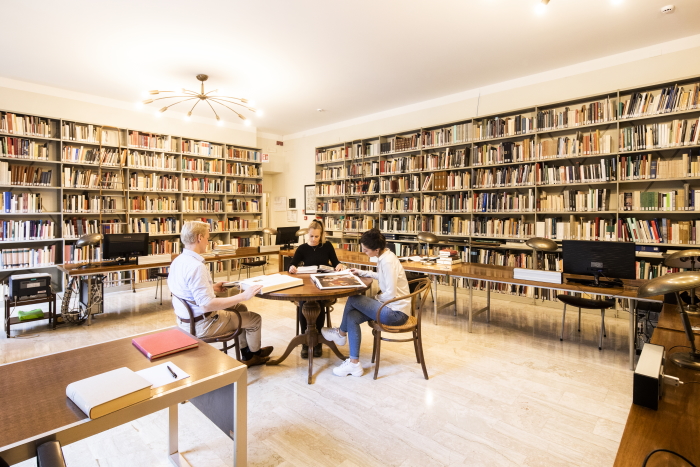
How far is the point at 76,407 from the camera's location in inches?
43.9

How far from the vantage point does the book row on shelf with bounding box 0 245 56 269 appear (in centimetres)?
511

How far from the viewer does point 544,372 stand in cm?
298

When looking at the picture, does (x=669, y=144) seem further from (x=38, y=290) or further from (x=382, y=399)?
(x=38, y=290)

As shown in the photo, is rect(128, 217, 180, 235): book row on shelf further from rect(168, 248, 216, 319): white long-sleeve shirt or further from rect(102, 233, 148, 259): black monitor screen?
rect(168, 248, 216, 319): white long-sleeve shirt

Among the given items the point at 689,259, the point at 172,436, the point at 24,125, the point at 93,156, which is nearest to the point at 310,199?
the point at 93,156

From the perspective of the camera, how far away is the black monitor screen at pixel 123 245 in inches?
171

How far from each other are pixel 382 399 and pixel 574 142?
4254 mm

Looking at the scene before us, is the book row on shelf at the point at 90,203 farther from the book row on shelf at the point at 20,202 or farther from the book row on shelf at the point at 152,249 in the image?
the book row on shelf at the point at 152,249

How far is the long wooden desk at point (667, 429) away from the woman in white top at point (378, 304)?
170 centimetres

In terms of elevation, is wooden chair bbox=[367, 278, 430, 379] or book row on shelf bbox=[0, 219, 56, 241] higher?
book row on shelf bbox=[0, 219, 56, 241]

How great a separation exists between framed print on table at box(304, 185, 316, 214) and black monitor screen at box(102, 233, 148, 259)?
4.27m

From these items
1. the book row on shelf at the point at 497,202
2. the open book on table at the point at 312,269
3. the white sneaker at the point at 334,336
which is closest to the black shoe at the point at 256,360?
the white sneaker at the point at 334,336

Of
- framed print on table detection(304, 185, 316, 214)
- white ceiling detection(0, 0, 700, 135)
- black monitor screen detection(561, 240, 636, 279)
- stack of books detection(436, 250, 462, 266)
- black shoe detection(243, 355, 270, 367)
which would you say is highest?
white ceiling detection(0, 0, 700, 135)

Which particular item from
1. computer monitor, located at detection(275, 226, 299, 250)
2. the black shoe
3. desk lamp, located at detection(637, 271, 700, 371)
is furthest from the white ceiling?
the black shoe
